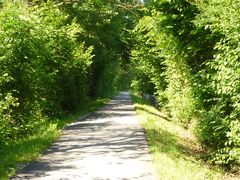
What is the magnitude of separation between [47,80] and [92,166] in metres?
8.91

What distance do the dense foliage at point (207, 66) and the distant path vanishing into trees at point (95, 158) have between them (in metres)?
2.18

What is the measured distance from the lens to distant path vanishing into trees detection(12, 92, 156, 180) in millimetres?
9062

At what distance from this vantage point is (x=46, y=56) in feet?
59.5

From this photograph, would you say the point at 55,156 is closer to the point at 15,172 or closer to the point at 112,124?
the point at 15,172

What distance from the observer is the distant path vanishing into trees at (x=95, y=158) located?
906 centimetres

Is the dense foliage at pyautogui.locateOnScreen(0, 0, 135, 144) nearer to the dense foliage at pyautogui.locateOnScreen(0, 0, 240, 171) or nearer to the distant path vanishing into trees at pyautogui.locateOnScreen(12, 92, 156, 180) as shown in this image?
the dense foliage at pyautogui.locateOnScreen(0, 0, 240, 171)

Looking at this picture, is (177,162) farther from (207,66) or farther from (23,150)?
(207,66)

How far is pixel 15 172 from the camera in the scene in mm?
9250

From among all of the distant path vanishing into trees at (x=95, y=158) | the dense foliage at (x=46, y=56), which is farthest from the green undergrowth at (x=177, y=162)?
the dense foliage at (x=46, y=56)

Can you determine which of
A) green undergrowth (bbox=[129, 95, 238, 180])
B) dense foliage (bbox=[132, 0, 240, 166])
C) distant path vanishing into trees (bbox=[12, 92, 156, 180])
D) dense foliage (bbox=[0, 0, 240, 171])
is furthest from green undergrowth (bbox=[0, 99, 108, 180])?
dense foliage (bbox=[132, 0, 240, 166])

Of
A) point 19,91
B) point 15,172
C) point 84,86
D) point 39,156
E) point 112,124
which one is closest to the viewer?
point 15,172

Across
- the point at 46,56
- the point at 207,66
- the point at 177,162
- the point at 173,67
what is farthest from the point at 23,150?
the point at 173,67

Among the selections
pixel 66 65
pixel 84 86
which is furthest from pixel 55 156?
pixel 84 86

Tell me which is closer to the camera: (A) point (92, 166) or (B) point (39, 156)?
(A) point (92, 166)
